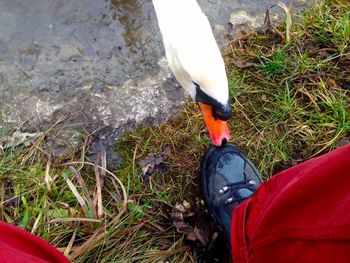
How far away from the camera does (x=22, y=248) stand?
3.86 ft

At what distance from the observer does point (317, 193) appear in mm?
1046

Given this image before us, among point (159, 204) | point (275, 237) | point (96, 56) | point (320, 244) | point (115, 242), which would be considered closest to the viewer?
point (320, 244)

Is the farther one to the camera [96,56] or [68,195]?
[96,56]

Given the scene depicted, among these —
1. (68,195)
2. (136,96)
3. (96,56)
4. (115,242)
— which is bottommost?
(115,242)

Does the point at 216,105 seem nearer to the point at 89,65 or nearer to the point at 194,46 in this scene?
the point at 194,46

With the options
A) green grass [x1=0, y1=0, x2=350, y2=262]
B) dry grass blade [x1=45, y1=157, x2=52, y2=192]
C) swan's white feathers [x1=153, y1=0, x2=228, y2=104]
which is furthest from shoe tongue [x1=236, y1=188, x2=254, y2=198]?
dry grass blade [x1=45, y1=157, x2=52, y2=192]

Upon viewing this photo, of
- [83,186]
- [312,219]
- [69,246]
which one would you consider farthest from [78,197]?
[312,219]

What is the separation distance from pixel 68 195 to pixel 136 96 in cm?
49

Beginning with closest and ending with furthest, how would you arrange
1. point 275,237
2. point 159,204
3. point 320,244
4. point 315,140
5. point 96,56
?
point 320,244
point 275,237
point 159,204
point 315,140
point 96,56

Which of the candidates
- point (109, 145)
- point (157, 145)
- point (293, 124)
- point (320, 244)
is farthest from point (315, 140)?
point (320, 244)

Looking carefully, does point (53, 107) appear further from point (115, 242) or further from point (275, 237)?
point (275, 237)

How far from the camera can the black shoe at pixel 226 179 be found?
1909mm

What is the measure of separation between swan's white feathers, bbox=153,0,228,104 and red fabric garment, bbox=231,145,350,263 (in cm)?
53

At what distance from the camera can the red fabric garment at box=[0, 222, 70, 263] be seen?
1042 mm
